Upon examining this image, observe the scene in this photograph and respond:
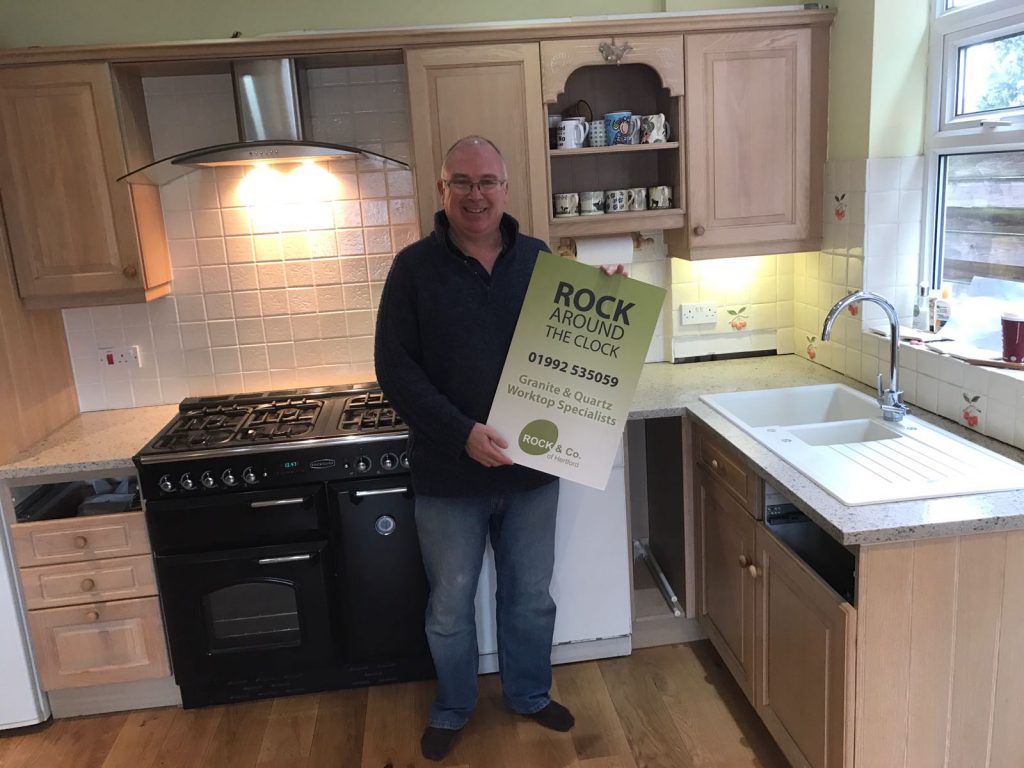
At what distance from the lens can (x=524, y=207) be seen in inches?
101

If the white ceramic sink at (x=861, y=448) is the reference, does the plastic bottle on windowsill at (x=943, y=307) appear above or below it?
above

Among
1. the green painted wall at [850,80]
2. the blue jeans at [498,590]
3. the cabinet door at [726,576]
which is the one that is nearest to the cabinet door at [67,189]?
the blue jeans at [498,590]

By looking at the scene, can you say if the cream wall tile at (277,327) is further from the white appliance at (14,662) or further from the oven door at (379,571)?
the white appliance at (14,662)

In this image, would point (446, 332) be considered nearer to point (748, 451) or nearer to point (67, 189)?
point (748, 451)

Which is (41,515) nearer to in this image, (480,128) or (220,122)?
(220,122)

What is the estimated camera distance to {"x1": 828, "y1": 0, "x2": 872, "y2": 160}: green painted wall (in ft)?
7.93

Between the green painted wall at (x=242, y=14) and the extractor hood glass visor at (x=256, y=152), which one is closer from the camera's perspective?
the extractor hood glass visor at (x=256, y=152)

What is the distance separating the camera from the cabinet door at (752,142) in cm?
254

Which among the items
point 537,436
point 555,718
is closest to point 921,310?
point 537,436

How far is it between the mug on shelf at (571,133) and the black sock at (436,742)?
1.78m

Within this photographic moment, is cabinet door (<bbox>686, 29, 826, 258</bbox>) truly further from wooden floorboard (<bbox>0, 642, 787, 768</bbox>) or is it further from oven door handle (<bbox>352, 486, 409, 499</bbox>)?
wooden floorboard (<bbox>0, 642, 787, 768</bbox>)

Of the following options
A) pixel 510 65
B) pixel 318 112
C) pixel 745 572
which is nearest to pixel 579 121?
pixel 510 65

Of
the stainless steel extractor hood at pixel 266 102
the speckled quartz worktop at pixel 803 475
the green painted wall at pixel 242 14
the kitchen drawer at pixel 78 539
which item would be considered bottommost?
the kitchen drawer at pixel 78 539

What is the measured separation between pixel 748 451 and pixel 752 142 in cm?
112
